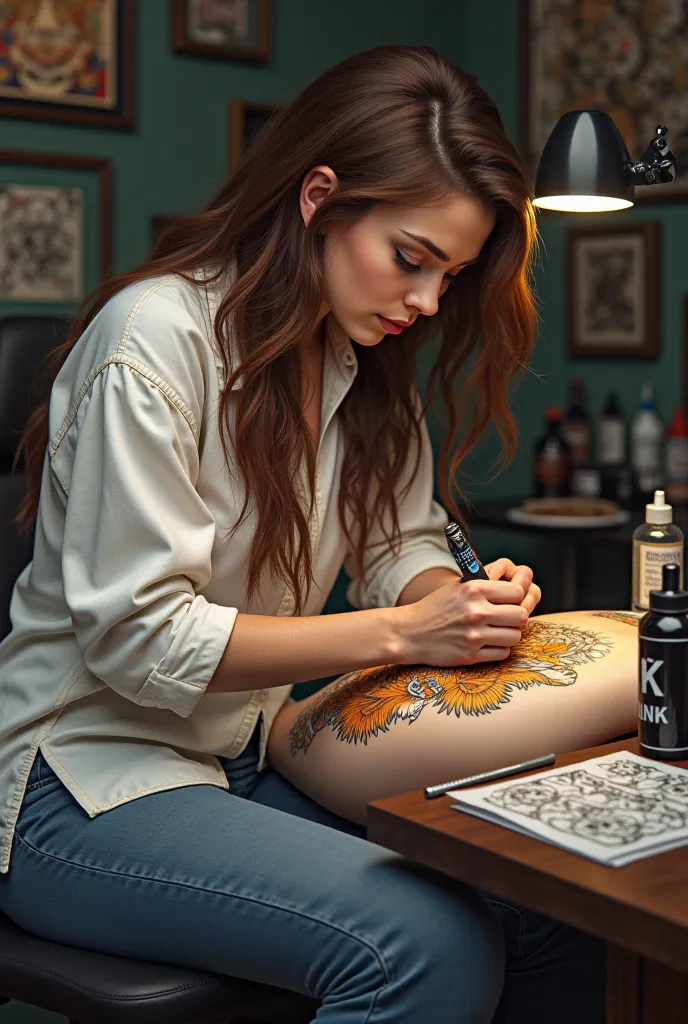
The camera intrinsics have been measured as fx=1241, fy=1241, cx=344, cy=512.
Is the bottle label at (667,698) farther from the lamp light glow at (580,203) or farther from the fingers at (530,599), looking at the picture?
the lamp light glow at (580,203)

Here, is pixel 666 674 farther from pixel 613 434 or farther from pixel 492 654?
pixel 613 434

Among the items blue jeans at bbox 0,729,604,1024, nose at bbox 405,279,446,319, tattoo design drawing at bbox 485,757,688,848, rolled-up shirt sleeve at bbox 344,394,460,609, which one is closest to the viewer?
tattoo design drawing at bbox 485,757,688,848

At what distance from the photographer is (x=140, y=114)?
307 cm

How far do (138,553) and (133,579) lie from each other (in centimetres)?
3

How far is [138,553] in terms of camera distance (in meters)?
1.26

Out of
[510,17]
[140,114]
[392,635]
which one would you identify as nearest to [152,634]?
[392,635]

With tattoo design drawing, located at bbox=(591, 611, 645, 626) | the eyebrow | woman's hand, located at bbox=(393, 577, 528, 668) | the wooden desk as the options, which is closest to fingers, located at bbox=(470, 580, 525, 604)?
woman's hand, located at bbox=(393, 577, 528, 668)

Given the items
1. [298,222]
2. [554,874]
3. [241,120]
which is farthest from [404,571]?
[241,120]

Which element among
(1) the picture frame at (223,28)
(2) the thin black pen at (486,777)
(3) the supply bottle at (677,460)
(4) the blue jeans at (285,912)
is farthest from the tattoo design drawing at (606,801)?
(1) the picture frame at (223,28)

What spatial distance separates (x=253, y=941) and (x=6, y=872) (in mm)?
308

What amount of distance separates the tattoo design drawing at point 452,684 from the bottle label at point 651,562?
5.8 inches

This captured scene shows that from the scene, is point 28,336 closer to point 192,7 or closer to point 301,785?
point 301,785

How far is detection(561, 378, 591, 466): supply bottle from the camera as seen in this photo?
133 inches

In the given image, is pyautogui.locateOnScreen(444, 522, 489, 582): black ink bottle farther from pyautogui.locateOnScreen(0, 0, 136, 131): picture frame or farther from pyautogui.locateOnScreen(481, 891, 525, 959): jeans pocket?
pyautogui.locateOnScreen(0, 0, 136, 131): picture frame
